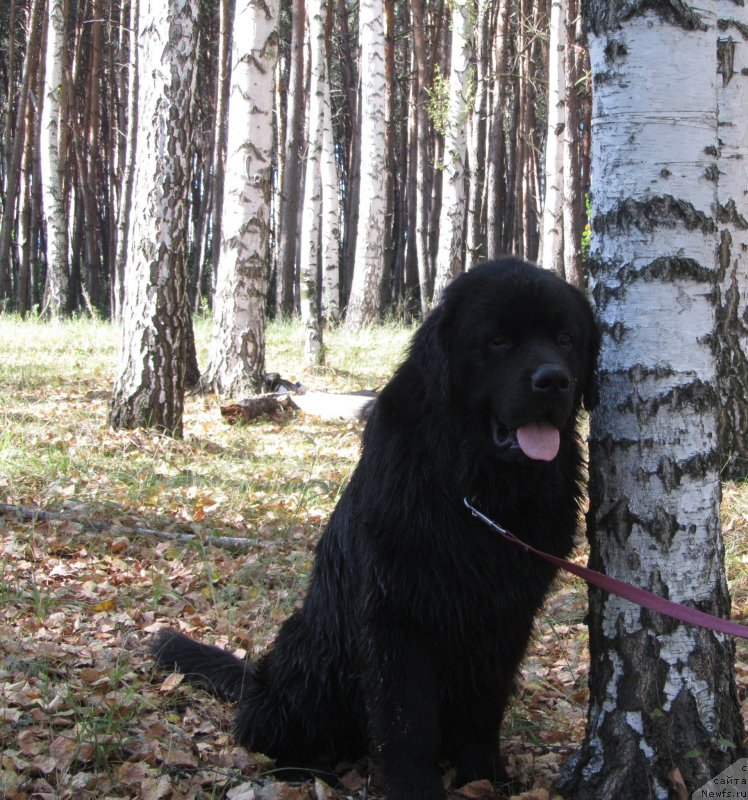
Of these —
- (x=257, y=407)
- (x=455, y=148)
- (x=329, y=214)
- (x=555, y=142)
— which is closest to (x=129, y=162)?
(x=329, y=214)

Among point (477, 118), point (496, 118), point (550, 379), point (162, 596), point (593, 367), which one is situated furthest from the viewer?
point (496, 118)

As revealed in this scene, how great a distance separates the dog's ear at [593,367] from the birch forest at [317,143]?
5210 mm

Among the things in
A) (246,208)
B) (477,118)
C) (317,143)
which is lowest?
(246,208)

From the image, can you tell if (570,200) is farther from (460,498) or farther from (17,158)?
(17,158)

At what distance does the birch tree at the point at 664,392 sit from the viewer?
2.46 m

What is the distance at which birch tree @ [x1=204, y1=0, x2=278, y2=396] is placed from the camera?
8.83 m

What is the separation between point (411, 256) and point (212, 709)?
2715 centimetres

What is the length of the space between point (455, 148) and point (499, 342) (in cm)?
1249

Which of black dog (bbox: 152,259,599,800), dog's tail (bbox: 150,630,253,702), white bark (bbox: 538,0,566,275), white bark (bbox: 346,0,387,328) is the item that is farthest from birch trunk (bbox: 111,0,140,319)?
black dog (bbox: 152,259,599,800)

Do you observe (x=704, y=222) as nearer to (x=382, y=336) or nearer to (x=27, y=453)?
(x=27, y=453)

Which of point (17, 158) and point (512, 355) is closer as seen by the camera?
point (512, 355)

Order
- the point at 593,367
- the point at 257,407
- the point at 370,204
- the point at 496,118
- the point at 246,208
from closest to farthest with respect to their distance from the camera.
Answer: the point at 593,367, the point at 257,407, the point at 246,208, the point at 370,204, the point at 496,118

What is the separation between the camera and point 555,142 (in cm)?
1365

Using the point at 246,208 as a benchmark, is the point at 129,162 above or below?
above
